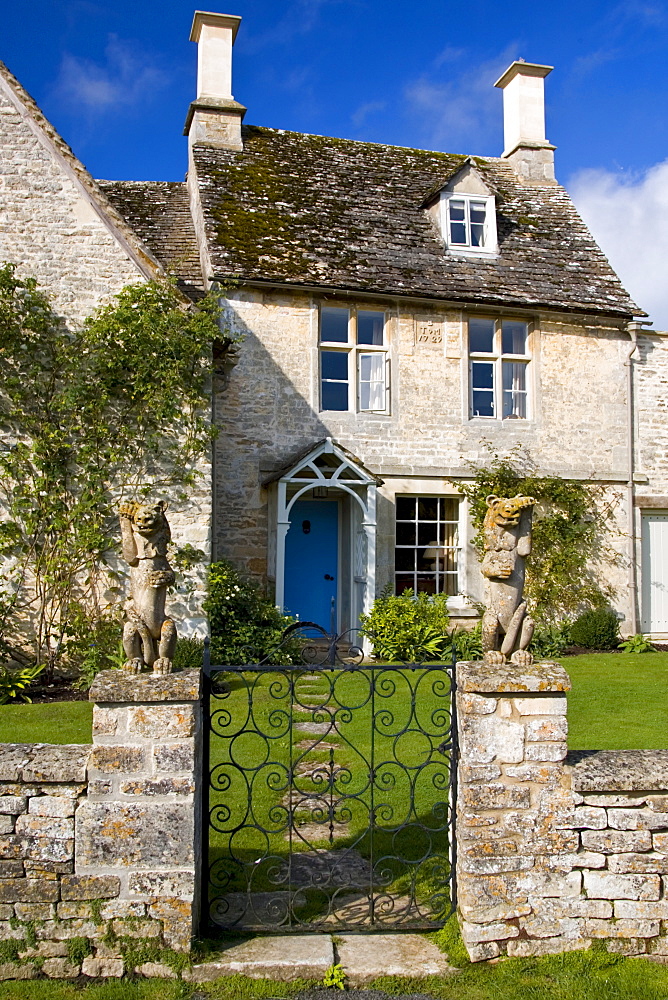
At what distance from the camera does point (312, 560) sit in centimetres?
1384

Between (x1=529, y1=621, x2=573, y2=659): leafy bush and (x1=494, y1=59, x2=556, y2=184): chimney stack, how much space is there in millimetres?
9107

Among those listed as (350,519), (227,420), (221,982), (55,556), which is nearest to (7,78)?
(227,420)

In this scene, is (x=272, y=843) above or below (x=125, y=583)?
below

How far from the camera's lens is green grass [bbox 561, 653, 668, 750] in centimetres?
718

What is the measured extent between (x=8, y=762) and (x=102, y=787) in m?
0.48

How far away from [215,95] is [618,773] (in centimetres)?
1445

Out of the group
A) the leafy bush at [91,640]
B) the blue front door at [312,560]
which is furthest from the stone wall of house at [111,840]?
the blue front door at [312,560]

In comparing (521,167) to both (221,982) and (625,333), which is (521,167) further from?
(221,982)

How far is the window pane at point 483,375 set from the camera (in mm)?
14469

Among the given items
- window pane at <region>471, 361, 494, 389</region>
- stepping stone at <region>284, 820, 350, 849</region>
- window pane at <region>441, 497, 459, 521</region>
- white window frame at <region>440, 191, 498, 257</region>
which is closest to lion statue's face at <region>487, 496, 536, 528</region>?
stepping stone at <region>284, 820, 350, 849</region>

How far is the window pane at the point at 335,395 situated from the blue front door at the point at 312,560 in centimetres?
159

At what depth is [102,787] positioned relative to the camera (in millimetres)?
4039

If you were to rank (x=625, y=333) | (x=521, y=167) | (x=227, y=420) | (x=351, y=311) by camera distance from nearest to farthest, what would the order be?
(x=227, y=420)
(x=351, y=311)
(x=625, y=333)
(x=521, y=167)

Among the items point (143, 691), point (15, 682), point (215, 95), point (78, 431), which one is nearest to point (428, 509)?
point (78, 431)
